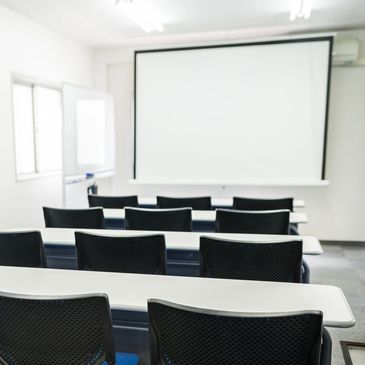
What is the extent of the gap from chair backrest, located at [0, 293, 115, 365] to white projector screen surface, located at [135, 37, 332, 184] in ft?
12.3

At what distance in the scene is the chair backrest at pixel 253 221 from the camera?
2.34 m

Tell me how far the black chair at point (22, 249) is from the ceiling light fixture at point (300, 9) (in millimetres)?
3351

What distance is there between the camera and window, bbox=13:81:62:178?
421 centimetres

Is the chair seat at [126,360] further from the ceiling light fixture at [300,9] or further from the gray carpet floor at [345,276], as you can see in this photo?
the ceiling light fixture at [300,9]

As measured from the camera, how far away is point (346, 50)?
4191mm

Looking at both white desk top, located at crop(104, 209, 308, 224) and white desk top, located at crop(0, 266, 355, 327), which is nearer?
white desk top, located at crop(0, 266, 355, 327)

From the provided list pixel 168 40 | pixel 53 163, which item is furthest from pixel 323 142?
pixel 53 163

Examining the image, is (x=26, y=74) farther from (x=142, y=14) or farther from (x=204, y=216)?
(x=204, y=216)

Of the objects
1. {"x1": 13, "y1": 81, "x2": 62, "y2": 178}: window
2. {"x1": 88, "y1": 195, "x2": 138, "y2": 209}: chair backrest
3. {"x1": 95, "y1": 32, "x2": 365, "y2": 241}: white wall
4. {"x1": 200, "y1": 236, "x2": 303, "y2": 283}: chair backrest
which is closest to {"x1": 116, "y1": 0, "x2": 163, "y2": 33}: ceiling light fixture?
{"x1": 95, "y1": 32, "x2": 365, "y2": 241}: white wall

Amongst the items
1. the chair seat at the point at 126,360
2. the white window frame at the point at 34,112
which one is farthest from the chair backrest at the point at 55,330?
the white window frame at the point at 34,112


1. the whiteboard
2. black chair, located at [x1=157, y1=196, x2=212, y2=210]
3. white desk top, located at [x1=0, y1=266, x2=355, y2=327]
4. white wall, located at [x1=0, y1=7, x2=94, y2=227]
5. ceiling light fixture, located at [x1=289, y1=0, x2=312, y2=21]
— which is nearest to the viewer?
white desk top, located at [x1=0, y1=266, x2=355, y2=327]

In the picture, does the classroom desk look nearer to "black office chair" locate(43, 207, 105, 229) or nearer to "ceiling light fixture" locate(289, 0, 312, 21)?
"black office chair" locate(43, 207, 105, 229)

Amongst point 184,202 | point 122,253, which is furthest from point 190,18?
point 122,253

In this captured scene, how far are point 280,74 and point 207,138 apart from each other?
1.29m
